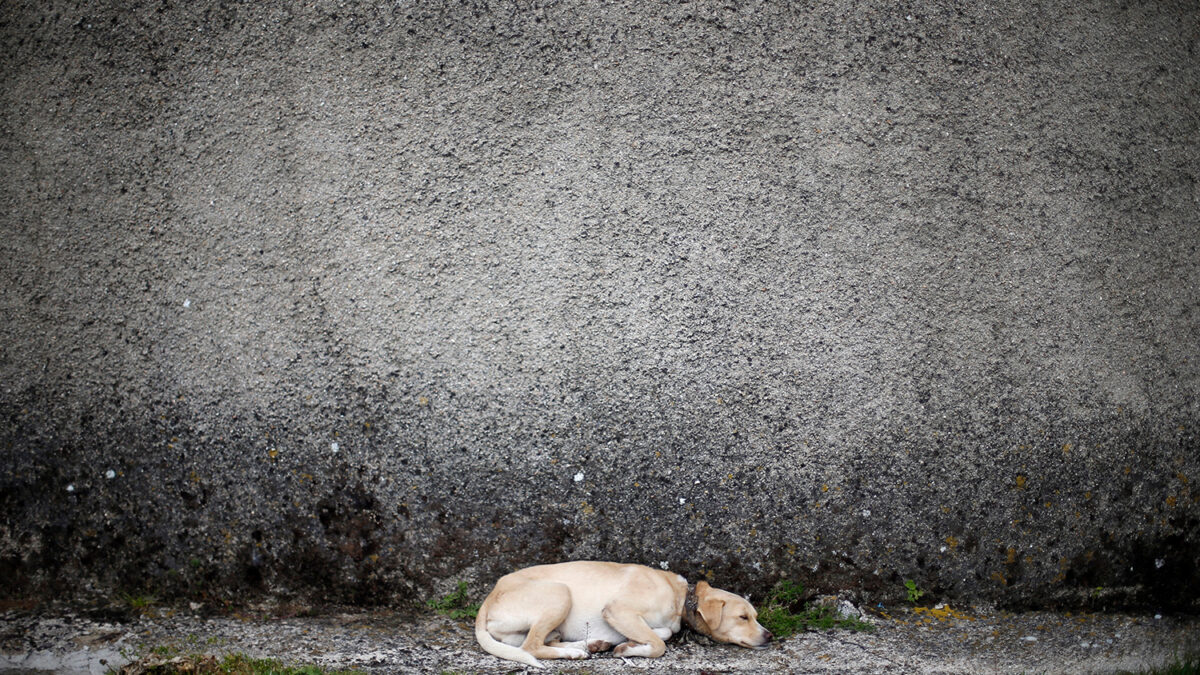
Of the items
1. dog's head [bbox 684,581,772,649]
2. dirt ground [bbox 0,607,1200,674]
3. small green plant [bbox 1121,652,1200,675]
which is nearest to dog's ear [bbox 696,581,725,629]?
dog's head [bbox 684,581,772,649]

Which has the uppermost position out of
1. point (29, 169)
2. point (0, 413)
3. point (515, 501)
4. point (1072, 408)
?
point (29, 169)

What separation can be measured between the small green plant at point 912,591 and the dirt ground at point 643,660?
7 cm

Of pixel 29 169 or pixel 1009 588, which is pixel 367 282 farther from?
pixel 1009 588

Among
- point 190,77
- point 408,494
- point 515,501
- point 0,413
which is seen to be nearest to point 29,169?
point 190,77

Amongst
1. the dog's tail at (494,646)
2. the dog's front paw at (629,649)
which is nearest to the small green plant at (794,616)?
the dog's front paw at (629,649)

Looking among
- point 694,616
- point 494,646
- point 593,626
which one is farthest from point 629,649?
point 494,646

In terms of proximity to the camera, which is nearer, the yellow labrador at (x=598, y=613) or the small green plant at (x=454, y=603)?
the yellow labrador at (x=598, y=613)

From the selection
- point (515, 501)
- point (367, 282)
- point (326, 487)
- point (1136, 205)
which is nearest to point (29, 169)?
point (367, 282)

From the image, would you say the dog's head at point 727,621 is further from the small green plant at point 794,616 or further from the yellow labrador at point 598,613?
the small green plant at point 794,616

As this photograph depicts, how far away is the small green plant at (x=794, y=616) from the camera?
10.8ft

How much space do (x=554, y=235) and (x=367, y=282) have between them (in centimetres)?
96

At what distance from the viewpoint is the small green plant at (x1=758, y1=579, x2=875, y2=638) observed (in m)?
3.30

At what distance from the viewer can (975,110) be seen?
11.3 feet

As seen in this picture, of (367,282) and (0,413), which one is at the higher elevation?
(367,282)
